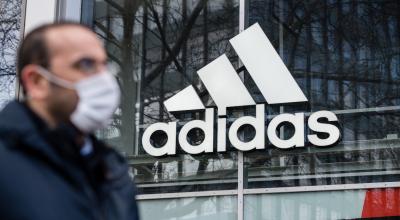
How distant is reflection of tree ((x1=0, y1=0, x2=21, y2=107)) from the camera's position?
868 centimetres

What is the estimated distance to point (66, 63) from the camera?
6.59 ft

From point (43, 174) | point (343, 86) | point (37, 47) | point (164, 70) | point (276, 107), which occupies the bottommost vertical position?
point (43, 174)

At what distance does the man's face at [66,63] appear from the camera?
6.56ft

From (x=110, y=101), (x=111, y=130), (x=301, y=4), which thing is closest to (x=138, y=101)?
(x=111, y=130)

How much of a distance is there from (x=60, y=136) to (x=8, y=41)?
23.6 ft

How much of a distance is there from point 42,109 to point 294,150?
547 cm

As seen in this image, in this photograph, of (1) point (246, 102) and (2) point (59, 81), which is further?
(1) point (246, 102)

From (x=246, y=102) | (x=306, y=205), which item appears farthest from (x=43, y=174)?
(x=246, y=102)

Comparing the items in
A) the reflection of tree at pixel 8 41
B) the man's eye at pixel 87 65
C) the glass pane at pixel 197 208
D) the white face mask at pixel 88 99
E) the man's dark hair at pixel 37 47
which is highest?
the reflection of tree at pixel 8 41

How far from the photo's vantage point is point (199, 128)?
25.0 feet

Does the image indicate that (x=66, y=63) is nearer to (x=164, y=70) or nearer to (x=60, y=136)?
(x=60, y=136)

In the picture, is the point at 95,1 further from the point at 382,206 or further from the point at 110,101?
the point at 110,101

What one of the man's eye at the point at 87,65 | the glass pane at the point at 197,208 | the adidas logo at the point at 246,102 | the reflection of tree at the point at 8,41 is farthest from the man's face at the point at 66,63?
the reflection of tree at the point at 8,41

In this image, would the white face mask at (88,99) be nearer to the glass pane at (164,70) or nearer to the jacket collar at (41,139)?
the jacket collar at (41,139)
